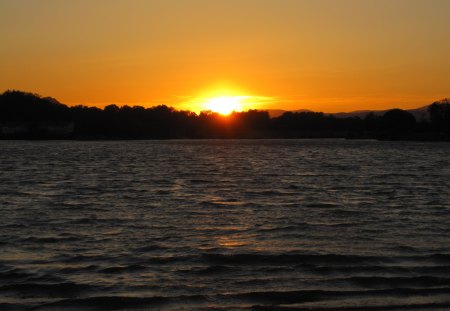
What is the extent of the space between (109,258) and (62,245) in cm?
239

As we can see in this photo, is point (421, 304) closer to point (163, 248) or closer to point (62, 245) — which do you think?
point (163, 248)

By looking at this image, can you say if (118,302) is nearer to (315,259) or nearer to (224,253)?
(224,253)

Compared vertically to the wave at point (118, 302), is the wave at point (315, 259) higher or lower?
lower

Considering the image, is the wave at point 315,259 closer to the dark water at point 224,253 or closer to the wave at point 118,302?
the dark water at point 224,253

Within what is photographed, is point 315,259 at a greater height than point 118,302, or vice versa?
point 118,302

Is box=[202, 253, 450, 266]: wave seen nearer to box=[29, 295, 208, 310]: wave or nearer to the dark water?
the dark water

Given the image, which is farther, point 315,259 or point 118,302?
point 315,259

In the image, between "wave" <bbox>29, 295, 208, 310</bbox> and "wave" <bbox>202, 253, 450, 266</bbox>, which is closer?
"wave" <bbox>29, 295, 208, 310</bbox>

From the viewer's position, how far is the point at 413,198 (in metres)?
30.6

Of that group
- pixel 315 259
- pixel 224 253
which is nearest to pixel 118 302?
pixel 224 253

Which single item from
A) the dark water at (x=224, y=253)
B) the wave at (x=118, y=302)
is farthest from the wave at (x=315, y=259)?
the wave at (x=118, y=302)

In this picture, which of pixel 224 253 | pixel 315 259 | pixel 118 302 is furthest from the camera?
pixel 224 253

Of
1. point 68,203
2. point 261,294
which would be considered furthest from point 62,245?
point 68,203

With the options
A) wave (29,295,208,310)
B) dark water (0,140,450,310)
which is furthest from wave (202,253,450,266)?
wave (29,295,208,310)
